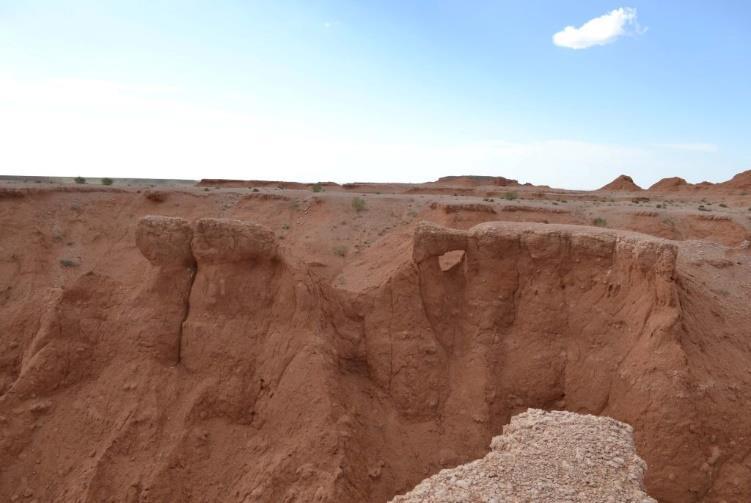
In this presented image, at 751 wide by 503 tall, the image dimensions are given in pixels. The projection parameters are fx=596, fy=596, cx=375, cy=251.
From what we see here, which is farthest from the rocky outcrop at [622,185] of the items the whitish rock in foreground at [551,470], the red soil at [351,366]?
the whitish rock in foreground at [551,470]

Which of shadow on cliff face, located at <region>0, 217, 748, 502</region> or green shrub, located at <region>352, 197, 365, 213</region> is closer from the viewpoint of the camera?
shadow on cliff face, located at <region>0, 217, 748, 502</region>

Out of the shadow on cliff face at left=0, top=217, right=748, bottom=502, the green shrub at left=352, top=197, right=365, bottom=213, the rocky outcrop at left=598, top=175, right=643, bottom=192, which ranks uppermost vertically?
the rocky outcrop at left=598, top=175, right=643, bottom=192

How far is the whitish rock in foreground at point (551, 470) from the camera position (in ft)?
18.4

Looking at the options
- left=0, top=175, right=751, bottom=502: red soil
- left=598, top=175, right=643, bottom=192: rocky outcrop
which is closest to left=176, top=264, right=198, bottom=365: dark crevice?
left=0, top=175, right=751, bottom=502: red soil

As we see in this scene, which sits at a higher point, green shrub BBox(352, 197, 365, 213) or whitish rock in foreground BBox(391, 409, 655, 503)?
green shrub BBox(352, 197, 365, 213)

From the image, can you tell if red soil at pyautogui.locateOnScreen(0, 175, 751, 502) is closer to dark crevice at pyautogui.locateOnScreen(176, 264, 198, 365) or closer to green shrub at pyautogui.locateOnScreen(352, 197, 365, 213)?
dark crevice at pyautogui.locateOnScreen(176, 264, 198, 365)

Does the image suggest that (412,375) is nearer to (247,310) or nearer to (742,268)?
(247,310)

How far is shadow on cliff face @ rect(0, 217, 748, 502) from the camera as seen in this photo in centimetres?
934

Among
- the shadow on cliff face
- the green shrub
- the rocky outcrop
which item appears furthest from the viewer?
the rocky outcrop

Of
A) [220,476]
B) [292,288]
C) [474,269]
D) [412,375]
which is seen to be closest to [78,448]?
[220,476]

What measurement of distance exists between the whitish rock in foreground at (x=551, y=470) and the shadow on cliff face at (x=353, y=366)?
3262mm

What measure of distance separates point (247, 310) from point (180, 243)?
1.70 m

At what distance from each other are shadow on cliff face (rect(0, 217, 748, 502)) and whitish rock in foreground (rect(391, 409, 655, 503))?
3262mm

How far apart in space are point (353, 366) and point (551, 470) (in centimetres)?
548
